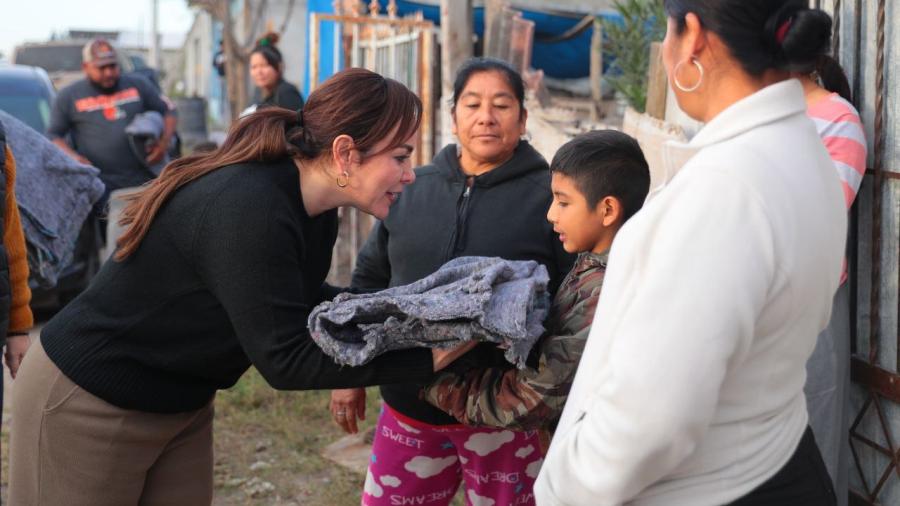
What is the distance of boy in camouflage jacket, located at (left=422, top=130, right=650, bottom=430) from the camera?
7.45ft

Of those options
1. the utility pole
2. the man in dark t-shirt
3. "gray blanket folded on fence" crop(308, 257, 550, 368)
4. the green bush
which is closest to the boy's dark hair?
"gray blanket folded on fence" crop(308, 257, 550, 368)

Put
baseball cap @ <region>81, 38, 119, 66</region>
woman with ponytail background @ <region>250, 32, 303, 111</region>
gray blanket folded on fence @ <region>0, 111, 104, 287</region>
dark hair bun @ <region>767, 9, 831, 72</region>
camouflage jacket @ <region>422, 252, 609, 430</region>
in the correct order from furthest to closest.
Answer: baseball cap @ <region>81, 38, 119, 66</region> < woman with ponytail background @ <region>250, 32, 303, 111</region> < gray blanket folded on fence @ <region>0, 111, 104, 287</region> < camouflage jacket @ <region>422, 252, 609, 430</region> < dark hair bun @ <region>767, 9, 831, 72</region>

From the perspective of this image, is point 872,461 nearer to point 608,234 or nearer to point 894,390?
point 894,390

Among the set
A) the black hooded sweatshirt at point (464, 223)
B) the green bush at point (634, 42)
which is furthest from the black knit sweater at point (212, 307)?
the green bush at point (634, 42)

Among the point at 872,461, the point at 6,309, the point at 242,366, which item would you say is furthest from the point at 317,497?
the point at 872,461

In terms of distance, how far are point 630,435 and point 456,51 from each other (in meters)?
4.87

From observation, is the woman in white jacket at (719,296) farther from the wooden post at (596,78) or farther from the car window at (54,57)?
the car window at (54,57)

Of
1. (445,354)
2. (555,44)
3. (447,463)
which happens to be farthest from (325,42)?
(445,354)

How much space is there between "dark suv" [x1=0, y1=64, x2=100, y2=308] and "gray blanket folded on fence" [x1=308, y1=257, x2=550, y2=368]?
18.5 feet

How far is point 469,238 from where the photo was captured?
302cm

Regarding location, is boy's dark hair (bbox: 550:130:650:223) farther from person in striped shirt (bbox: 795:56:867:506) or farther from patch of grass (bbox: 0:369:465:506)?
patch of grass (bbox: 0:369:465:506)

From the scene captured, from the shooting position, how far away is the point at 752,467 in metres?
1.66

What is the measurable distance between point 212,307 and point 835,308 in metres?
1.72

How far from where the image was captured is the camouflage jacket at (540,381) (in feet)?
7.41
